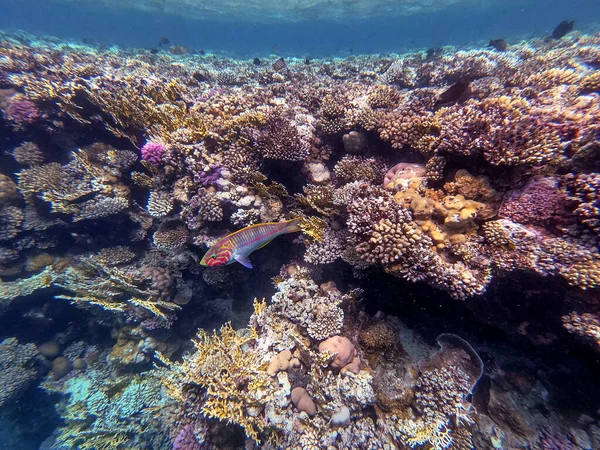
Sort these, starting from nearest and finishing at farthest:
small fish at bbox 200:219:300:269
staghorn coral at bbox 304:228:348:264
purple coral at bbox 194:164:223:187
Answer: small fish at bbox 200:219:300:269 → staghorn coral at bbox 304:228:348:264 → purple coral at bbox 194:164:223:187

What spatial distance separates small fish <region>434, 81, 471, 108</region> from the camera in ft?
15.9

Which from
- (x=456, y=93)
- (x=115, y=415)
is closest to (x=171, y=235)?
(x=115, y=415)

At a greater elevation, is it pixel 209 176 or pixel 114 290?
pixel 209 176

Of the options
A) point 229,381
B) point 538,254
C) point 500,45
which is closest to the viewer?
point 538,254

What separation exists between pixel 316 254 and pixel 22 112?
8914mm

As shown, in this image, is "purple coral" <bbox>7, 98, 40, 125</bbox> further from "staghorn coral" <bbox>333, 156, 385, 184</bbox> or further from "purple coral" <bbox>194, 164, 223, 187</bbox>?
"staghorn coral" <bbox>333, 156, 385, 184</bbox>

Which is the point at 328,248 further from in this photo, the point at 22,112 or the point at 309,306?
the point at 22,112

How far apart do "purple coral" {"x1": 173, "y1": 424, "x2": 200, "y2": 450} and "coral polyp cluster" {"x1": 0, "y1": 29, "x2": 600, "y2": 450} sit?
0.03m

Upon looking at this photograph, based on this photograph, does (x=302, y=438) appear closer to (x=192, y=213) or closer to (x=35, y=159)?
(x=192, y=213)

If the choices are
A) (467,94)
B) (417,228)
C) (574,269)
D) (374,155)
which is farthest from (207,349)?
(467,94)

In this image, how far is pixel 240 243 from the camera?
11.9 ft

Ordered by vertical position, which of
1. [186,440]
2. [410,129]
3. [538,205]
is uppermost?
[410,129]

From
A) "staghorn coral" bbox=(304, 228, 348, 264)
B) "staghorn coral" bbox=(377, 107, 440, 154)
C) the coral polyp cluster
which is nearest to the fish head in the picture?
the coral polyp cluster

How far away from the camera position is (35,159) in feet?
24.3
